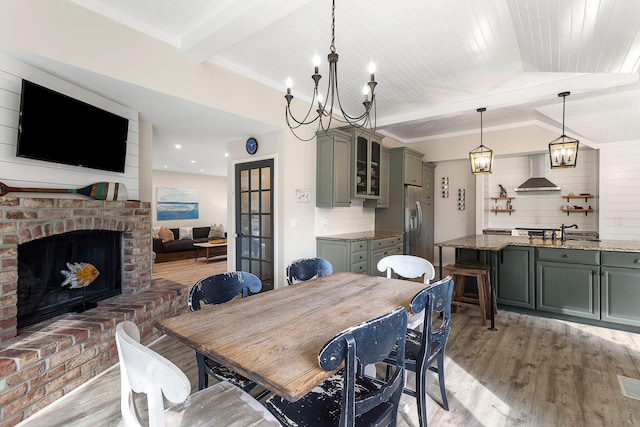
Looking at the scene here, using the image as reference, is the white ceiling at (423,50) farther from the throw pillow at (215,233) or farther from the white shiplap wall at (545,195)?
the throw pillow at (215,233)

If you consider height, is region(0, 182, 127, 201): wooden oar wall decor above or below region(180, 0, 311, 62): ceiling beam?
below

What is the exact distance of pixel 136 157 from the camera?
10.8 ft

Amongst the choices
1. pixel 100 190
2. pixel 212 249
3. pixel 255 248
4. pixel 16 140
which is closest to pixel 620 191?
pixel 255 248

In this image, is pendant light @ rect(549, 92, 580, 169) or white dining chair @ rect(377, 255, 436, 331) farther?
pendant light @ rect(549, 92, 580, 169)

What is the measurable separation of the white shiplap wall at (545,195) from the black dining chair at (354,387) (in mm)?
5789

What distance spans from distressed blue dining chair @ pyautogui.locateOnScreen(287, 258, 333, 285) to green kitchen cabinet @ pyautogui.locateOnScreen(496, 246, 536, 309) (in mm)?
2502

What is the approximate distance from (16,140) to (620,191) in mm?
7253

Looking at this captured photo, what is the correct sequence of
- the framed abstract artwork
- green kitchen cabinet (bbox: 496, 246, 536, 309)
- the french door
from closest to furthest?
green kitchen cabinet (bbox: 496, 246, 536, 309)
the french door
the framed abstract artwork

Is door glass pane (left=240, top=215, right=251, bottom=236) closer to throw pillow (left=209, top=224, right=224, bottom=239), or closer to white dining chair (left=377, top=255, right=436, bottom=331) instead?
white dining chair (left=377, top=255, right=436, bottom=331)

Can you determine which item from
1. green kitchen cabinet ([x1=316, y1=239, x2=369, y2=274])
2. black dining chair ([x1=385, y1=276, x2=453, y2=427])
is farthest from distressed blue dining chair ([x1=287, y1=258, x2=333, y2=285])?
green kitchen cabinet ([x1=316, y1=239, x2=369, y2=274])

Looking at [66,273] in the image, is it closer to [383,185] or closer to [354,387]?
[354,387]

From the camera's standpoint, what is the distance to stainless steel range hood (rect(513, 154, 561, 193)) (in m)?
5.61

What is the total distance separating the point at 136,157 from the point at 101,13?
53.8 inches

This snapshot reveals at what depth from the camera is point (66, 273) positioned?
8.52 feet
